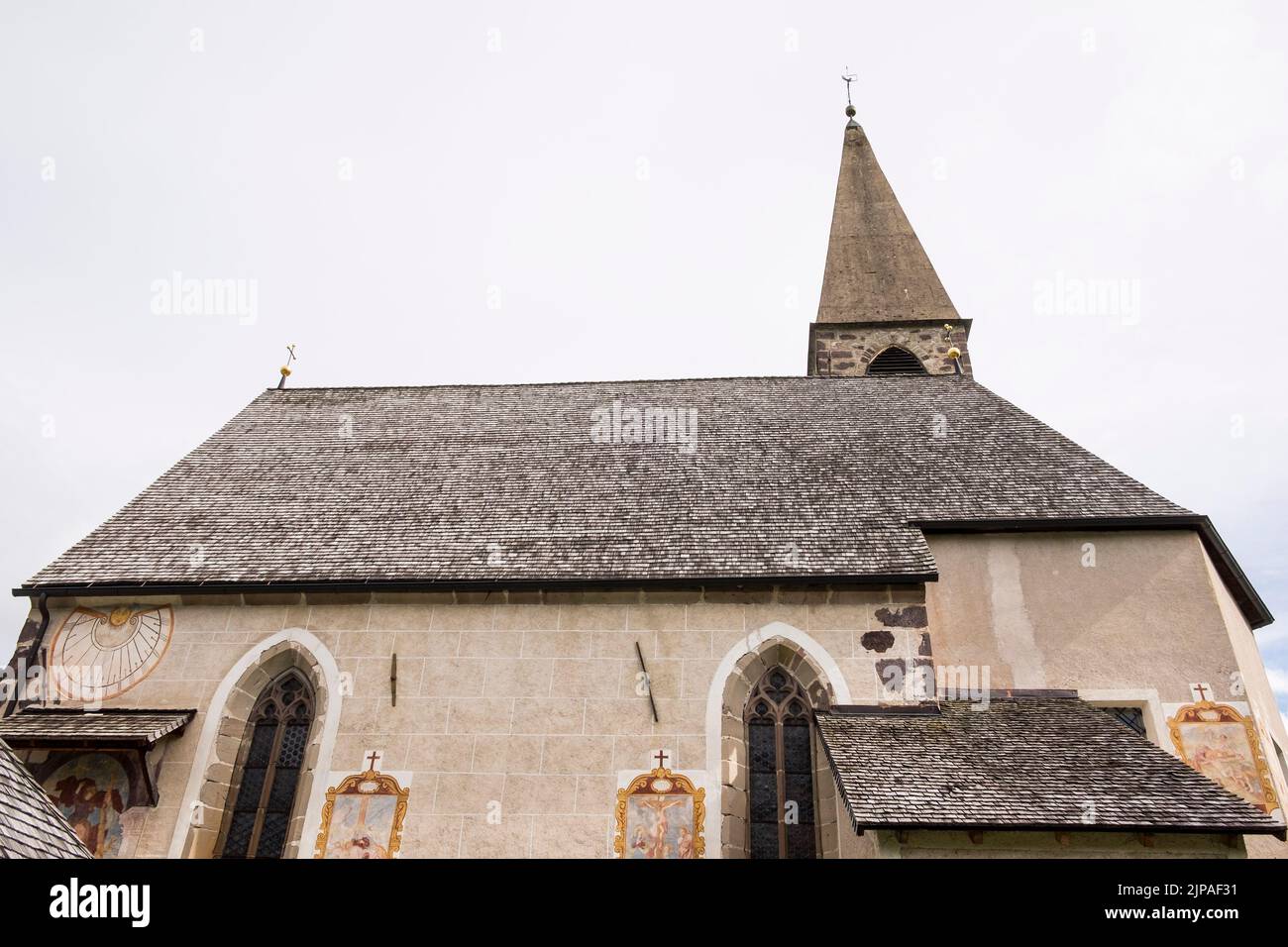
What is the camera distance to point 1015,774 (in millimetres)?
7594

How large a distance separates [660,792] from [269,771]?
4702 mm

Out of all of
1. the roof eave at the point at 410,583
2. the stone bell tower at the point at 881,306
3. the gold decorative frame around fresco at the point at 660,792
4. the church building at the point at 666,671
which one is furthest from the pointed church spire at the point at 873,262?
the gold decorative frame around fresco at the point at 660,792

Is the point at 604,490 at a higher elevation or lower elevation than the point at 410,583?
higher

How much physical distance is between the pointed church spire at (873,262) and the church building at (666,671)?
9020 mm

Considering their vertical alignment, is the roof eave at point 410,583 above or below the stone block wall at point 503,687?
above

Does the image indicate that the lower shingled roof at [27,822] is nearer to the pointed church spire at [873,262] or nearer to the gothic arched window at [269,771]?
the gothic arched window at [269,771]

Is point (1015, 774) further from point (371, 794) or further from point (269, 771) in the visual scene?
point (269, 771)

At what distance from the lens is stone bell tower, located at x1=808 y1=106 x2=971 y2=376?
65.2ft

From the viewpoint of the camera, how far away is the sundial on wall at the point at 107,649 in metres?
10.1

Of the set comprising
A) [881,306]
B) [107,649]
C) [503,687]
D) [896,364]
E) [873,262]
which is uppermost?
[873,262]

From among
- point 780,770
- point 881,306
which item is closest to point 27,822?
point 780,770


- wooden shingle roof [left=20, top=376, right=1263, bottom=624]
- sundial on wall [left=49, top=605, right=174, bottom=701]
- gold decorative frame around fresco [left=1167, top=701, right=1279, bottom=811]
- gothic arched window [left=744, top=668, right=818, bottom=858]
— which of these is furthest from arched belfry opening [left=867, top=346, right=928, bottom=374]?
sundial on wall [left=49, top=605, right=174, bottom=701]
